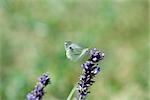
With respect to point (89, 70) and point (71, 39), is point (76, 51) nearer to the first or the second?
point (89, 70)

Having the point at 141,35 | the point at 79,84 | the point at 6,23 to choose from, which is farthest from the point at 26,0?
the point at 79,84

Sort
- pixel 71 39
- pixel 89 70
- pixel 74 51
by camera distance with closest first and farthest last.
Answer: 1. pixel 89 70
2. pixel 74 51
3. pixel 71 39

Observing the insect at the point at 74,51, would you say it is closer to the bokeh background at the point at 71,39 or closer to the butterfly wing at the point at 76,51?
the butterfly wing at the point at 76,51

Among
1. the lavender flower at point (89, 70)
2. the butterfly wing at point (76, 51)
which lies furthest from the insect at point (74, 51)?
the lavender flower at point (89, 70)

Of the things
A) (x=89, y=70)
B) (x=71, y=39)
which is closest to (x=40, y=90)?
(x=89, y=70)

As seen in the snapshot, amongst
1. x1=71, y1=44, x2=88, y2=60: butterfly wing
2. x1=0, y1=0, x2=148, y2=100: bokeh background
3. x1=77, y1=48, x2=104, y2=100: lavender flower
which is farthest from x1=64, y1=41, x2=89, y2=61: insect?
x1=0, y1=0, x2=148, y2=100: bokeh background

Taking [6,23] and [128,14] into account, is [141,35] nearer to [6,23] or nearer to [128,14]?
[128,14]
